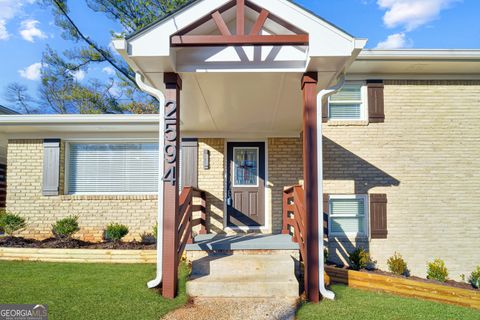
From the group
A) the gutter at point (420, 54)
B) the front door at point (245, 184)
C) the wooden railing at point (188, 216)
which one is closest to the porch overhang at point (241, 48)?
the wooden railing at point (188, 216)

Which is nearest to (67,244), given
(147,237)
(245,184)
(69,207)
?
(69,207)

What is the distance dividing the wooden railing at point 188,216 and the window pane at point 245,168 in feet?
2.97

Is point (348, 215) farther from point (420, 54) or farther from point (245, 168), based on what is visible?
point (420, 54)

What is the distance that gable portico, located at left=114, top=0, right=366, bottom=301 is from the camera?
429 centimetres

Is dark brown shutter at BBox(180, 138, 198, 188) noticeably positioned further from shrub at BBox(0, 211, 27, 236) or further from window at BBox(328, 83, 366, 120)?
shrub at BBox(0, 211, 27, 236)

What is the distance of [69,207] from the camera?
7992mm

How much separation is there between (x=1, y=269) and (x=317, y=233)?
16.0 ft

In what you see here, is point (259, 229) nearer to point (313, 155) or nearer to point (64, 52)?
point (313, 155)

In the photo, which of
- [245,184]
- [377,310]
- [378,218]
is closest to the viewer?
[377,310]

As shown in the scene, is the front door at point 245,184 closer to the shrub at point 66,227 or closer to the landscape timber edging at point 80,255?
the landscape timber edging at point 80,255

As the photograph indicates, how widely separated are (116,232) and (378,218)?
543 cm

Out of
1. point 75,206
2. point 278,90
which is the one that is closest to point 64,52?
point 75,206

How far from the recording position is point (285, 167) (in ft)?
26.2

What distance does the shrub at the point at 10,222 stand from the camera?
745 cm
